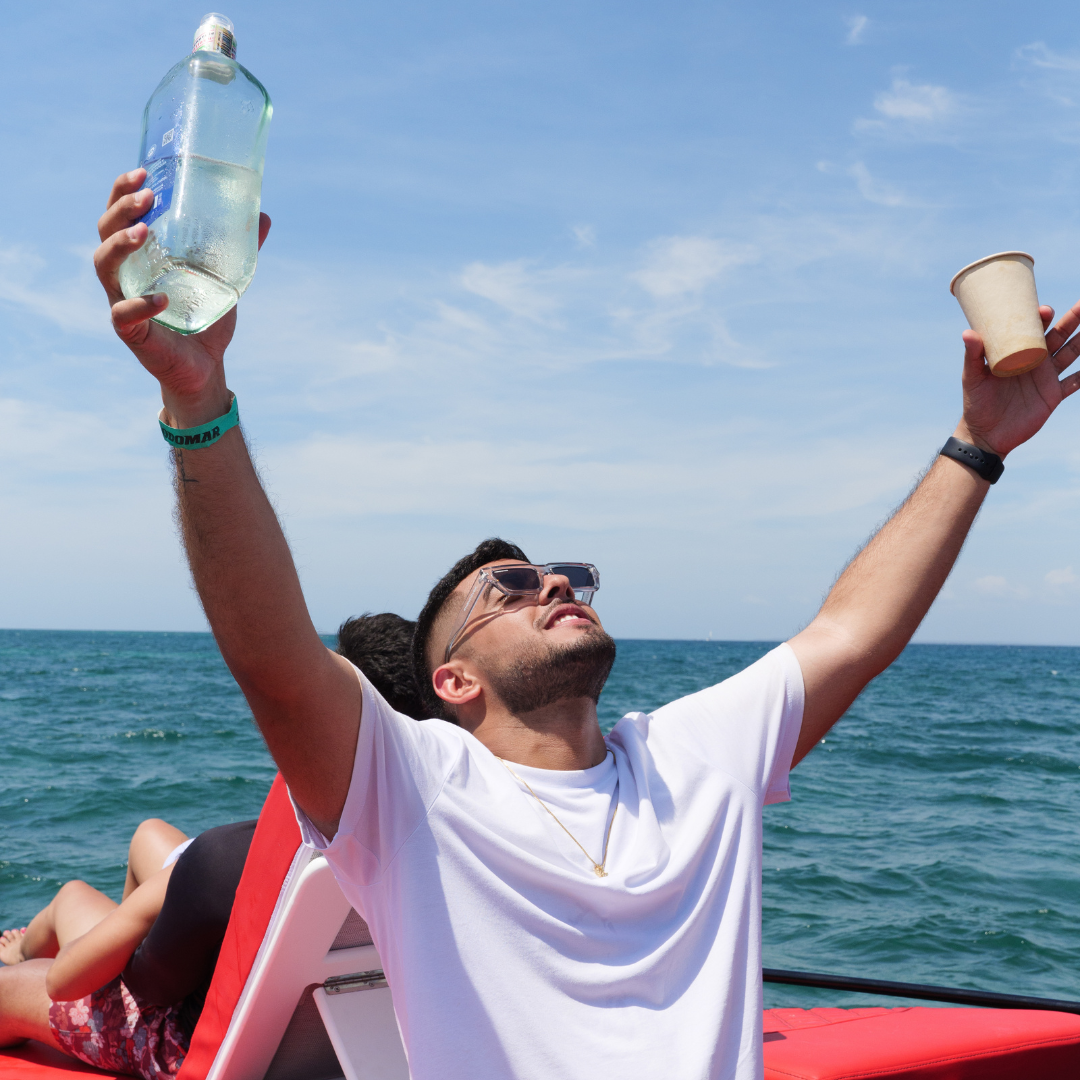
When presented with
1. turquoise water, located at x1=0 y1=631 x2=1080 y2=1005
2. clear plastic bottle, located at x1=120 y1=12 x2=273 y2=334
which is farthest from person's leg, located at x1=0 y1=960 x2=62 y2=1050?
turquoise water, located at x1=0 y1=631 x2=1080 y2=1005

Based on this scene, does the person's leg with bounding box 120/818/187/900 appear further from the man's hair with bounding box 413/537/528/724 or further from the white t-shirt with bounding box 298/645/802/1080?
the white t-shirt with bounding box 298/645/802/1080

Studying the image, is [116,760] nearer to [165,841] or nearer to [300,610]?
[165,841]

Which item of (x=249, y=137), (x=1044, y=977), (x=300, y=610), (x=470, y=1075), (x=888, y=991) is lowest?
(x=1044, y=977)

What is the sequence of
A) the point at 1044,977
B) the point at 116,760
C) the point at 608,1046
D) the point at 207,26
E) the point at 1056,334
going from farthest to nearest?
the point at 116,760, the point at 1044,977, the point at 1056,334, the point at 608,1046, the point at 207,26

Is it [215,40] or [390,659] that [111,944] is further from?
[215,40]

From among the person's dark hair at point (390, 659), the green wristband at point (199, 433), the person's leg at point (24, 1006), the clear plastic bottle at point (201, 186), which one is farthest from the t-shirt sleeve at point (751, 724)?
the person's leg at point (24, 1006)

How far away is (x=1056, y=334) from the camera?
2.32 meters

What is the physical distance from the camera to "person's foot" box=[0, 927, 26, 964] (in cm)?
344

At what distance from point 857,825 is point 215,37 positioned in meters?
11.7

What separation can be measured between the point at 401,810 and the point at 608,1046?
51cm

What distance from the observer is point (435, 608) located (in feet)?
8.18

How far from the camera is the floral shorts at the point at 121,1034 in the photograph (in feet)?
8.79

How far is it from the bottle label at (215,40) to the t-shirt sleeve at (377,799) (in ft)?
3.26

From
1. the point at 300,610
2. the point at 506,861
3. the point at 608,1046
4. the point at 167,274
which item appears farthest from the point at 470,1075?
the point at 167,274
